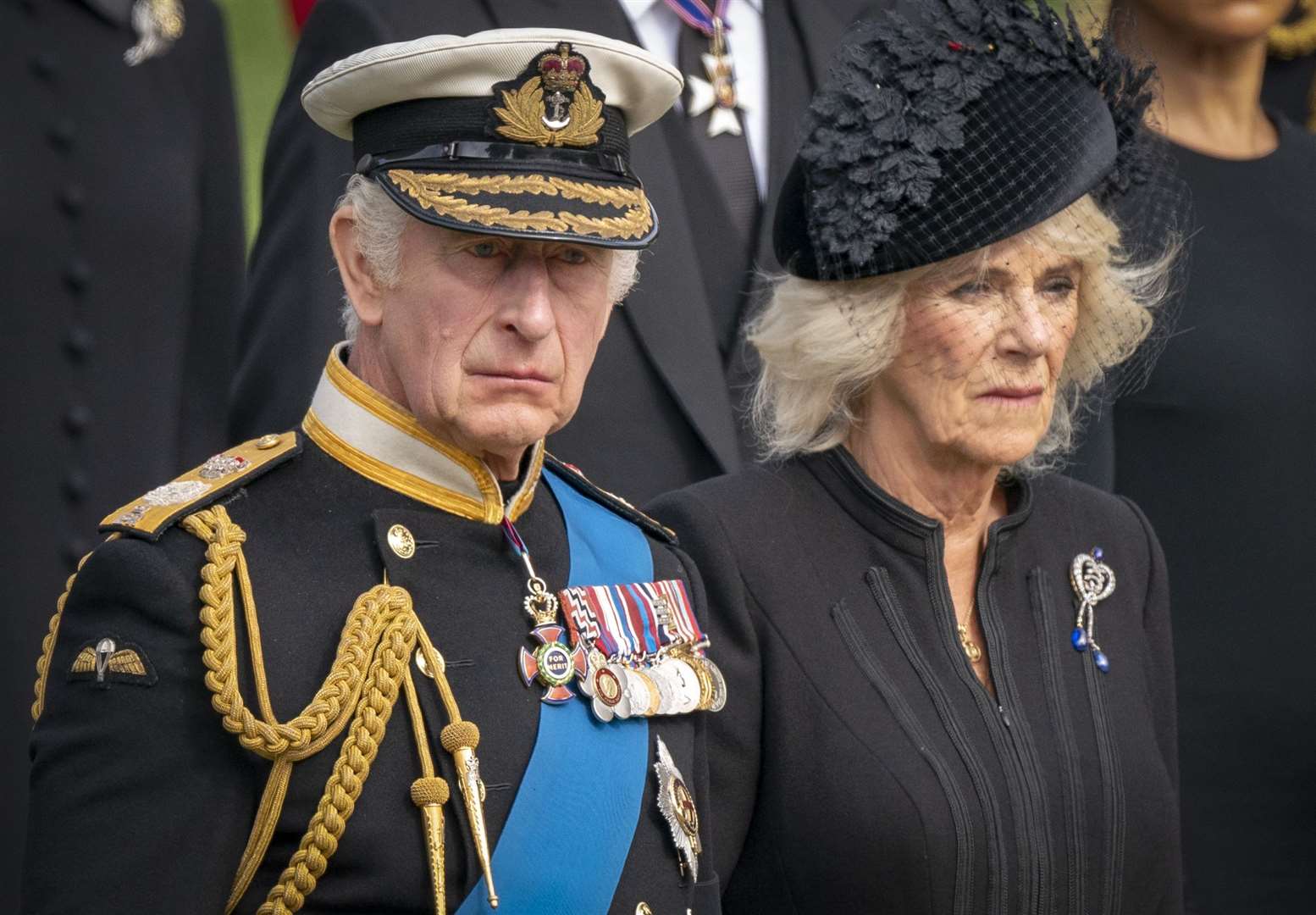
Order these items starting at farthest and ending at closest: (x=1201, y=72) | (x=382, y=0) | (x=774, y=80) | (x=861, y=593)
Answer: (x=1201, y=72) → (x=774, y=80) → (x=382, y=0) → (x=861, y=593)

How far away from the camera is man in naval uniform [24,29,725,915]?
2543 millimetres

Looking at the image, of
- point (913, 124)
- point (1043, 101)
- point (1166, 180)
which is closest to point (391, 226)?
point (913, 124)

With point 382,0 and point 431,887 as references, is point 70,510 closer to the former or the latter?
point 382,0

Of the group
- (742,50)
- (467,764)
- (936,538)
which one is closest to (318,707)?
(467,764)

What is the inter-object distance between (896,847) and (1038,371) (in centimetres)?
78

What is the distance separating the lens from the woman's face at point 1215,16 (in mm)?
4406

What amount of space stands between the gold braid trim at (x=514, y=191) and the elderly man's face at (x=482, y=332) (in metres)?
0.05

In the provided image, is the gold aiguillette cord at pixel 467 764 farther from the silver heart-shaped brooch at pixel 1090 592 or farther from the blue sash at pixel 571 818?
the silver heart-shaped brooch at pixel 1090 592

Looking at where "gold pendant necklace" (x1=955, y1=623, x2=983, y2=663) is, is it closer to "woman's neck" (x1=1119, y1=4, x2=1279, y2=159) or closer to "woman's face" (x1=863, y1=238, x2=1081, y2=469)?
"woman's face" (x1=863, y1=238, x2=1081, y2=469)

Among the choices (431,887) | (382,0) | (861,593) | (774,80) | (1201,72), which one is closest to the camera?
(431,887)

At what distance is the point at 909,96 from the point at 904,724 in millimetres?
954

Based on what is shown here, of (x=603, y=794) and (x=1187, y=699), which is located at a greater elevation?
(x=603, y=794)

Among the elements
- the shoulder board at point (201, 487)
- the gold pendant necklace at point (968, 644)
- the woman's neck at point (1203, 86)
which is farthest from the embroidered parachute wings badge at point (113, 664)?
the woman's neck at point (1203, 86)

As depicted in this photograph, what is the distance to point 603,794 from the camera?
2809 mm
